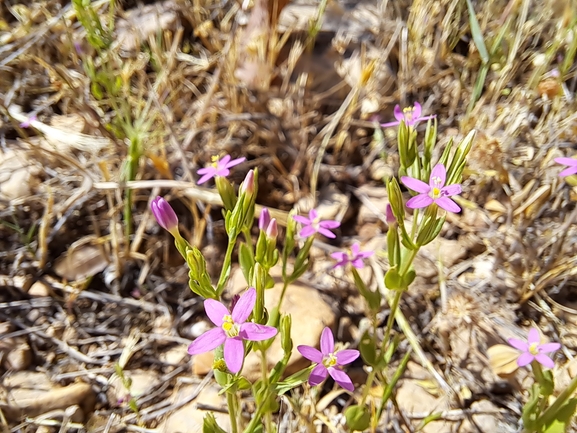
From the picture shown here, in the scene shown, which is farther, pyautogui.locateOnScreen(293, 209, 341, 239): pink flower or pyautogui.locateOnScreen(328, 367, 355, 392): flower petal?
pyautogui.locateOnScreen(293, 209, 341, 239): pink flower

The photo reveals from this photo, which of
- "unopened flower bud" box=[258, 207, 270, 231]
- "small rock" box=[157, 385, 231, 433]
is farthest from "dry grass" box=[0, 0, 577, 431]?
"unopened flower bud" box=[258, 207, 270, 231]

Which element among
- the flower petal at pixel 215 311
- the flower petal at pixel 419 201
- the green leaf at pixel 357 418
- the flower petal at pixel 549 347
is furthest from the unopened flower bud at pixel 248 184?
the flower petal at pixel 549 347

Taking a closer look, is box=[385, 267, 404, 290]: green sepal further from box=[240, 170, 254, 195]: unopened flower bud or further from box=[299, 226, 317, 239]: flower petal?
box=[240, 170, 254, 195]: unopened flower bud

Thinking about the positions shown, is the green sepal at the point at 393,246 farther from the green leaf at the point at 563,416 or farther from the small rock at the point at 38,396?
the small rock at the point at 38,396

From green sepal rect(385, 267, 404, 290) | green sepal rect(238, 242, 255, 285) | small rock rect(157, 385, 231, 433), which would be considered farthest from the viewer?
small rock rect(157, 385, 231, 433)

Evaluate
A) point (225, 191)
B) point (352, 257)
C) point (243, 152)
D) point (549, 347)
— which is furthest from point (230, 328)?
point (243, 152)

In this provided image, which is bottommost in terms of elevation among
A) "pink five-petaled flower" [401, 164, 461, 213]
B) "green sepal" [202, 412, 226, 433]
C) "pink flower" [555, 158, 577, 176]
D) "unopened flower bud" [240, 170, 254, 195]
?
"green sepal" [202, 412, 226, 433]
